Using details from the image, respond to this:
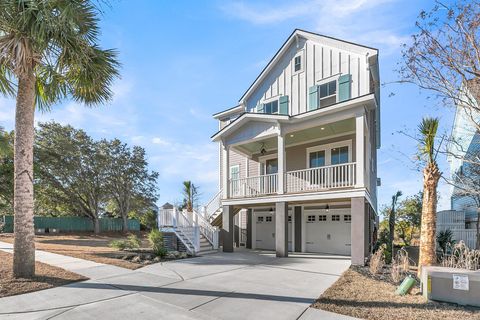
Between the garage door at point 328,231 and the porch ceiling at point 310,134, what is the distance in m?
3.76

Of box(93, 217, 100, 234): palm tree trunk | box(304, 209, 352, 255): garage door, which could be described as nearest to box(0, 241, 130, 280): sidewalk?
box(304, 209, 352, 255): garage door

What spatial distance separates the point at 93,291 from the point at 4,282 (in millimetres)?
2402

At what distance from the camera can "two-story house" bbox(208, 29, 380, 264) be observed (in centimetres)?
1197

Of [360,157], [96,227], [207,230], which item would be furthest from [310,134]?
[96,227]

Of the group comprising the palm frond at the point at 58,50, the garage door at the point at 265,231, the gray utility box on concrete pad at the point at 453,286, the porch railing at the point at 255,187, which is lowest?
the garage door at the point at 265,231

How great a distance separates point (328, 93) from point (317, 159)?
3331mm

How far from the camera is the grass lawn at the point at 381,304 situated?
5133mm

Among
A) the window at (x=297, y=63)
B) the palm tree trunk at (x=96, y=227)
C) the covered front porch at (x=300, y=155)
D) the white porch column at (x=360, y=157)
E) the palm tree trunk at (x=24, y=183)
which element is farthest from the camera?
the palm tree trunk at (x=96, y=227)

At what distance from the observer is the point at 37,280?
722 cm

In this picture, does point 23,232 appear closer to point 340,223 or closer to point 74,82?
point 74,82

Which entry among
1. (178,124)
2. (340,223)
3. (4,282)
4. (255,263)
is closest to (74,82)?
(4,282)

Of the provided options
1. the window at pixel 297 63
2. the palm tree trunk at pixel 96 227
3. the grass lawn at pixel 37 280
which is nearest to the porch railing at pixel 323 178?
the window at pixel 297 63

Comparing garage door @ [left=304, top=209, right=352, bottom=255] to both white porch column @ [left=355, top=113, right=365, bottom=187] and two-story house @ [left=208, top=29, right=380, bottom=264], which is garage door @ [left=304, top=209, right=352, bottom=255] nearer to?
two-story house @ [left=208, top=29, right=380, bottom=264]

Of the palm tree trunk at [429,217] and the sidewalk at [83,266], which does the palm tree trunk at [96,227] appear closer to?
the sidewalk at [83,266]
